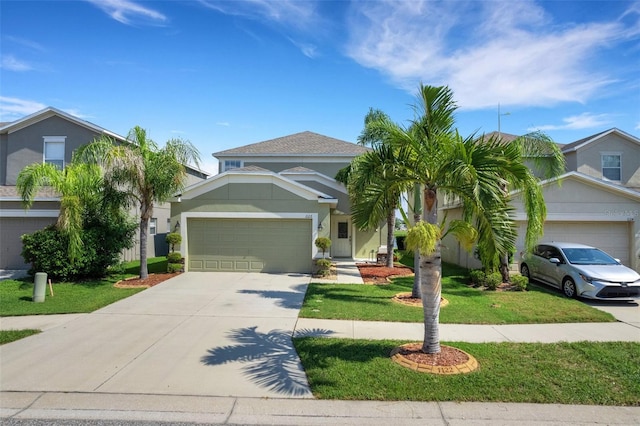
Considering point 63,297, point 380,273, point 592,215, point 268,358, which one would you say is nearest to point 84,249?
point 63,297

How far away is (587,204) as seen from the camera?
549 inches

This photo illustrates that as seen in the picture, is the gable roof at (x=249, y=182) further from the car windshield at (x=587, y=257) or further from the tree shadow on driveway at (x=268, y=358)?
the car windshield at (x=587, y=257)

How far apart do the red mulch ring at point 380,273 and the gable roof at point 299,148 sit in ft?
29.2

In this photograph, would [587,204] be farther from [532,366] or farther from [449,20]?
[532,366]

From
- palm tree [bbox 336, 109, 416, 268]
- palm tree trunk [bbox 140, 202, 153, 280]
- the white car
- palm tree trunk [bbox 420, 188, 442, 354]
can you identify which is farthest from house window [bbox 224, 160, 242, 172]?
palm tree trunk [bbox 420, 188, 442, 354]

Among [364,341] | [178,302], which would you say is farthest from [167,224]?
[364,341]

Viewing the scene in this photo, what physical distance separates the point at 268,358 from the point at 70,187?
33.1 feet

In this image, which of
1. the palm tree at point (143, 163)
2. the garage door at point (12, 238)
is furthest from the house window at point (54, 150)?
the palm tree at point (143, 163)

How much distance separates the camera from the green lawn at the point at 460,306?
8172mm

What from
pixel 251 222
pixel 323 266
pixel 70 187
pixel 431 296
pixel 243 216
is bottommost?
pixel 323 266

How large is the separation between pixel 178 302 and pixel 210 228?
213 inches

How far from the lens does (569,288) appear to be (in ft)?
35.0

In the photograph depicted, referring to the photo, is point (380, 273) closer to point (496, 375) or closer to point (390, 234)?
point (390, 234)

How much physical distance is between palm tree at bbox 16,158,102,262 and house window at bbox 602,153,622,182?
23607 millimetres
